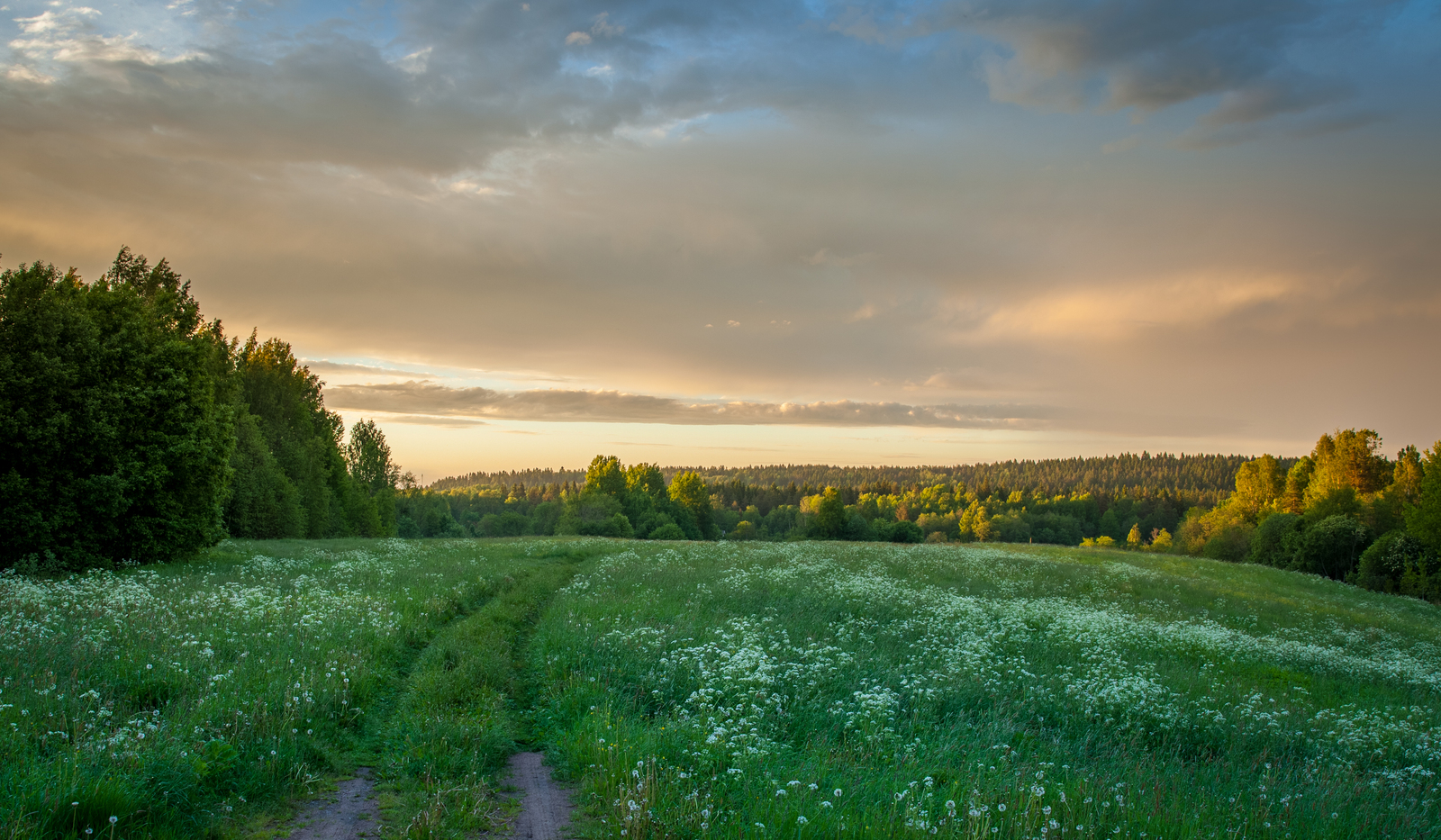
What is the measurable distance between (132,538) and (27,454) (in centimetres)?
374

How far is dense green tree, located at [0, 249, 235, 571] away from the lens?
62.7ft

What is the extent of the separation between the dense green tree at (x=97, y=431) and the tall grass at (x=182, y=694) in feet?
16.2

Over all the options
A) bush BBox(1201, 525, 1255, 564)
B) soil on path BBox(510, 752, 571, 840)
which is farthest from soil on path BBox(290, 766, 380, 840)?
bush BBox(1201, 525, 1255, 564)

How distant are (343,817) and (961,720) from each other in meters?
7.13

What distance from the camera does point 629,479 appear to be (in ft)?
330

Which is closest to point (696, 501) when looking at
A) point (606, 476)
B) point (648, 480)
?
point (648, 480)

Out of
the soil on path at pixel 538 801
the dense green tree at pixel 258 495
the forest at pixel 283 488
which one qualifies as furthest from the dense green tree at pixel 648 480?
the soil on path at pixel 538 801

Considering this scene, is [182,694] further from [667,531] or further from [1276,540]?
[1276,540]

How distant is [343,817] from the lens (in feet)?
19.9

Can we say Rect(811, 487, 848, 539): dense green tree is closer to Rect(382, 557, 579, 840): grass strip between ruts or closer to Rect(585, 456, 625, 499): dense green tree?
Rect(585, 456, 625, 499): dense green tree

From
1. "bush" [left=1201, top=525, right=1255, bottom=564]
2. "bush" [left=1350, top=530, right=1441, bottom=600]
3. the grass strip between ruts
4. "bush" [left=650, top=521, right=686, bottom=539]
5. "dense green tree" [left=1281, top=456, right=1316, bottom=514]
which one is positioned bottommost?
"bush" [left=650, top=521, right=686, bottom=539]

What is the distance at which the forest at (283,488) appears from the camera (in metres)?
19.8

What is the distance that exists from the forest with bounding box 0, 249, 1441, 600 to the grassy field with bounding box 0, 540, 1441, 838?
16.6ft

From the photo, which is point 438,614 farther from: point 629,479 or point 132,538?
point 629,479
